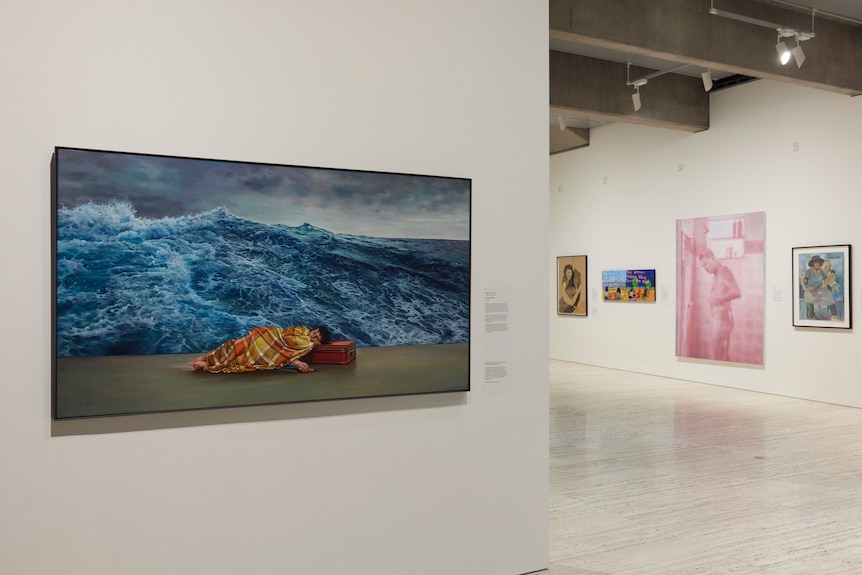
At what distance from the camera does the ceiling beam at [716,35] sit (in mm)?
8648

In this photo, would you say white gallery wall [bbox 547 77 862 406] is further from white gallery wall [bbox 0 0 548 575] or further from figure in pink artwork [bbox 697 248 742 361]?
white gallery wall [bbox 0 0 548 575]

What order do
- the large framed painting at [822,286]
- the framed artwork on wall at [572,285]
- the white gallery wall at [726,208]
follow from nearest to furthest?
the large framed painting at [822,286] < the white gallery wall at [726,208] < the framed artwork on wall at [572,285]

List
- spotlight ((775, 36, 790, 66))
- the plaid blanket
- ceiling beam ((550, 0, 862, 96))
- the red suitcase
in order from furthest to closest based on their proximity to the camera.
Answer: spotlight ((775, 36, 790, 66)), ceiling beam ((550, 0, 862, 96)), the red suitcase, the plaid blanket

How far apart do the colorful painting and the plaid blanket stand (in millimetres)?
11773

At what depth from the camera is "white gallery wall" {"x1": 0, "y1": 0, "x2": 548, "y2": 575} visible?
328 centimetres

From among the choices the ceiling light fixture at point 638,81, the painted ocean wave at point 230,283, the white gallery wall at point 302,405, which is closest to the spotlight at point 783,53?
the ceiling light fixture at point 638,81

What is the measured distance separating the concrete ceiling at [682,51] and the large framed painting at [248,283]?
5424mm

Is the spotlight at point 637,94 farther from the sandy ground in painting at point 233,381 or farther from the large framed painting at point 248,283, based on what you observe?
the sandy ground in painting at point 233,381

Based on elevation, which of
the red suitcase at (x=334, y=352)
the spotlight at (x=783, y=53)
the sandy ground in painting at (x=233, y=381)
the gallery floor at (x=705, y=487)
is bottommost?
the gallery floor at (x=705, y=487)

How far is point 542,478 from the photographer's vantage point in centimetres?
450

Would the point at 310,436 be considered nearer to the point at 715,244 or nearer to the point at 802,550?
the point at 802,550

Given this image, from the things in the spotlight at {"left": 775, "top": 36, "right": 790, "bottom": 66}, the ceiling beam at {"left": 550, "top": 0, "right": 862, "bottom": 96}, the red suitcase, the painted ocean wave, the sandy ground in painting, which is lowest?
the sandy ground in painting

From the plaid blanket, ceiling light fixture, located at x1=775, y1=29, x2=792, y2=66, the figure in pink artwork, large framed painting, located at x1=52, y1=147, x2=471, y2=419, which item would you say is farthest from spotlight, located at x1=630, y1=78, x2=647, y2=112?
the plaid blanket

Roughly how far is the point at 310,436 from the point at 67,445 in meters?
1.20
